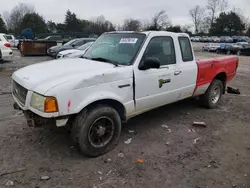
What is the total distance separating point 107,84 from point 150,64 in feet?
2.65

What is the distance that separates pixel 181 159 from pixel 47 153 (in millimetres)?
2042

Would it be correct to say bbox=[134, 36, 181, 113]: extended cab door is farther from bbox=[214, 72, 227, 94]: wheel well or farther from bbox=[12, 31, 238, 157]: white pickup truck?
bbox=[214, 72, 227, 94]: wheel well

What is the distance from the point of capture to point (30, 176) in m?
3.25

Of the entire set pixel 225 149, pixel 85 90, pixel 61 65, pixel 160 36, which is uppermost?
pixel 160 36

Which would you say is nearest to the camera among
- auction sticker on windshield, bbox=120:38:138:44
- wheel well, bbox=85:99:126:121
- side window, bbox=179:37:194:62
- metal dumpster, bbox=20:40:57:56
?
wheel well, bbox=85:99:126:121

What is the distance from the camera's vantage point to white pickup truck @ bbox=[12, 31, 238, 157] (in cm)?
324

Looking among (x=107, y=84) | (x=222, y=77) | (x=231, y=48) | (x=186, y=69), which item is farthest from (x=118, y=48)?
(x=231, y=48)

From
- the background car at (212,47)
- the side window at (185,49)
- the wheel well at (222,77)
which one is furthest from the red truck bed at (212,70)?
the background car at (212,47)

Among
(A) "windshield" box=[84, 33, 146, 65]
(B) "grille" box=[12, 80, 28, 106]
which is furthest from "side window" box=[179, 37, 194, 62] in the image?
(B) "grille" box=[12, 80, 28, 106]

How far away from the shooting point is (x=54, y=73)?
3.52 m

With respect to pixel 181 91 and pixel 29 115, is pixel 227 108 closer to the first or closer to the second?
pixel 181 91

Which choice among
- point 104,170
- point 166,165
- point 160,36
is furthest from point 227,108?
point 104,170

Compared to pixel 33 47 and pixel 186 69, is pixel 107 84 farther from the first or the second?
pixel 33 47

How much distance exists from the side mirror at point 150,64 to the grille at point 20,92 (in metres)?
1.80
